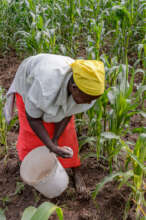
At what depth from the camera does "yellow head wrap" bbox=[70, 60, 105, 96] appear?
4.42ft

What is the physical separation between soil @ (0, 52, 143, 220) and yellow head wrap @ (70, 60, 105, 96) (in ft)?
3.05

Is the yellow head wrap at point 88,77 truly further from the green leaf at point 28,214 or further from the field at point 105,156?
the green leaf at point 28,214

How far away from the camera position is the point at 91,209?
1886 mm

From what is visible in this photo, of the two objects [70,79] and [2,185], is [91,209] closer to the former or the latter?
[2,185]

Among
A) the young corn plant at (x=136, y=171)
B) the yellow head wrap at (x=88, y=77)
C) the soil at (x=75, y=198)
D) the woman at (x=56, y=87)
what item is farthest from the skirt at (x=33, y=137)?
the yellow head wrap at (x=88, y=77)

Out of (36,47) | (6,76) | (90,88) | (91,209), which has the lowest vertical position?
(91,209)

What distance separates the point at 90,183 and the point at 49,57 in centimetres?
108

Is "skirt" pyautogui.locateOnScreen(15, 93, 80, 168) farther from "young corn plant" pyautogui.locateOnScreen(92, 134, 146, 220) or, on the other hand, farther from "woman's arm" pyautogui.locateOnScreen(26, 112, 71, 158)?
"young corn plant" pyautogui.locateOnScreen(92, 134, 146, 220)

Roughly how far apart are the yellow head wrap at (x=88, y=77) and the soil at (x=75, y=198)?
93 cm

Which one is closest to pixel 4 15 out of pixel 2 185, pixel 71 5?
pixel 71 5

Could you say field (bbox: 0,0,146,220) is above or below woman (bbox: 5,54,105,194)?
below

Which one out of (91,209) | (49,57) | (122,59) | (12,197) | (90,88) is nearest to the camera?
(90,88)

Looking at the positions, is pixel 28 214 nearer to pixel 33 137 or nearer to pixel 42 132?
pixel 42 132

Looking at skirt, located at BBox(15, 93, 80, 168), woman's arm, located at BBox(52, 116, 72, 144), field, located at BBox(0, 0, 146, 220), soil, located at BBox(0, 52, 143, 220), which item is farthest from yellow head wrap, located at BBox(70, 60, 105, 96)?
soil, located at BBox(0, 52, 143, 220)
